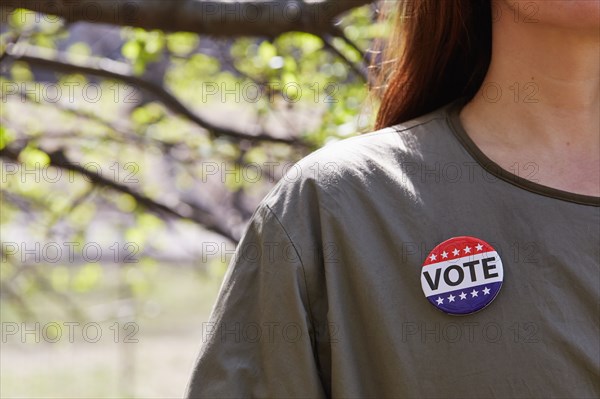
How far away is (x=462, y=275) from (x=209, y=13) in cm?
157

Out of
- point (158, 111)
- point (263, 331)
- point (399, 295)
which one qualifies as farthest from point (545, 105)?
point (158, 111)

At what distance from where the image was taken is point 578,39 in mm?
1298

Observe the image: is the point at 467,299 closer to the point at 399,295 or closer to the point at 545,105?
the point at 399,295

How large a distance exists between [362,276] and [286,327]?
11 cm

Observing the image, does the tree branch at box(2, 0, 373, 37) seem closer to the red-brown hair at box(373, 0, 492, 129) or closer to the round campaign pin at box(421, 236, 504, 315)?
the red-brown hair at box(373, 0, 492, 129)

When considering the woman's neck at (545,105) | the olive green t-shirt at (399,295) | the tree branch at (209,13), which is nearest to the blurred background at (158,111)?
the tree branch at (209,13)

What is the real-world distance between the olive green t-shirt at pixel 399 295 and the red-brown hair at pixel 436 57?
263 millimetres

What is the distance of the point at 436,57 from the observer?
1500 millimetres

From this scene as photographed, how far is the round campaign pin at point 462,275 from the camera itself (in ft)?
3.74

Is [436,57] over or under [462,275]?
over

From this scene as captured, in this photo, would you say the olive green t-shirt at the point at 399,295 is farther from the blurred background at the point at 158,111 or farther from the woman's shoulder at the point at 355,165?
the blurred background at the point at 158,111

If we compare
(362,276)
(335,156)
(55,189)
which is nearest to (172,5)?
(335,156)

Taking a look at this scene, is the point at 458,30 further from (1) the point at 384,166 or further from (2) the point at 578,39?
(1) the point at 384,166

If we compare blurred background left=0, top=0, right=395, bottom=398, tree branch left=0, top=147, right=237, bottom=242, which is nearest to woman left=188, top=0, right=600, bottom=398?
blurred background left=0, top=0, right=395, bottom=398
